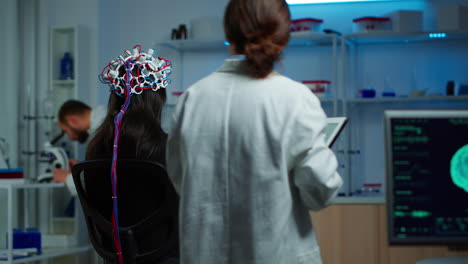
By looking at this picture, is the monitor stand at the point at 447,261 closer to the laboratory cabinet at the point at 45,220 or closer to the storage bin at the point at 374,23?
the laboratory cabinet at the point at 45,220

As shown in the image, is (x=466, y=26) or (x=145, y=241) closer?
(x=145, y=241)

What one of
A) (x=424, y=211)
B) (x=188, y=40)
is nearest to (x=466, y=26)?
(x=188, y=40)

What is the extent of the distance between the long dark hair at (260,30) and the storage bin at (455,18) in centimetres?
347

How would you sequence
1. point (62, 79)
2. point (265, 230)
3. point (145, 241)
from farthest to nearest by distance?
point (62, 79) < point (145, 241) < point (265, 230)

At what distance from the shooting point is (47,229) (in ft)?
Result: 15.6

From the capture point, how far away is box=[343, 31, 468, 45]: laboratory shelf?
→ 14.9 ft

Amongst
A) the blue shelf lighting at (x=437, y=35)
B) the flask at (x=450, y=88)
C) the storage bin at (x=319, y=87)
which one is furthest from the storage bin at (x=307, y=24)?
the flask at (x=450, y=88)

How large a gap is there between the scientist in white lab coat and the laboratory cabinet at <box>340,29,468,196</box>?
132 inches

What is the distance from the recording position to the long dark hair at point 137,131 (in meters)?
1.81

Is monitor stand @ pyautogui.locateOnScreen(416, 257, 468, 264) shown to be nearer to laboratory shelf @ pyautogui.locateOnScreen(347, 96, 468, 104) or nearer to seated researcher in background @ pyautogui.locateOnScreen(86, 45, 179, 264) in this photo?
seated researcher in background @ pyautogui.locateOnScreen(86, 45, 179, 264)

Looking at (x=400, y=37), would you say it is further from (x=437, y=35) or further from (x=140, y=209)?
(x=140, y=209)

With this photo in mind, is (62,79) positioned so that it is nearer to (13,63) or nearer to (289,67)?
(13,63)

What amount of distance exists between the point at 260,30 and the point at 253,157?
0.28 m

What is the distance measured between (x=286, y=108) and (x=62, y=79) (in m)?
3.83
